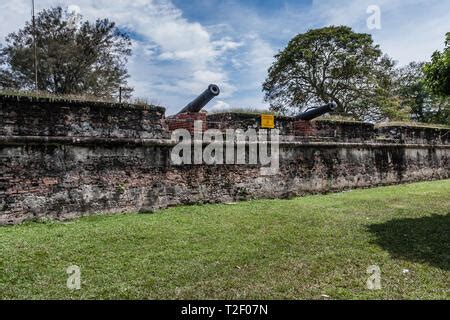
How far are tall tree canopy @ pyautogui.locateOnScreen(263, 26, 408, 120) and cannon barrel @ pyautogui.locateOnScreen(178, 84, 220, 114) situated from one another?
15501 mm

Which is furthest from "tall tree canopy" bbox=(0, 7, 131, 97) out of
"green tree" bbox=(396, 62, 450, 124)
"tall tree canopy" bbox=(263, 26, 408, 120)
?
"green tree" bbox=(396, 62, 450, 124)

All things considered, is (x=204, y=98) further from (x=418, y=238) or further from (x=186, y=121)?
(x=418, y=238)

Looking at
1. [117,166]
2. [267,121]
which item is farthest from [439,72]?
[117,166]

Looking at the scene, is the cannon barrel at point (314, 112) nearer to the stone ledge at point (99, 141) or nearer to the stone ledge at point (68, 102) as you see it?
the stone ledge at point (99, 141)

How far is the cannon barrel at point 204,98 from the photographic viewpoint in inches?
286

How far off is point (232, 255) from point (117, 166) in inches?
130

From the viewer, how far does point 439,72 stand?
5.40m

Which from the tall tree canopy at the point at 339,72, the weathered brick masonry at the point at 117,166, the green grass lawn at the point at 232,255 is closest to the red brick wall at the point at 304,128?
the weathered brick masonry at the point at 117,166

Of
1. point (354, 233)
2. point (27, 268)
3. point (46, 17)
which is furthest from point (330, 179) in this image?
point (46, 17)

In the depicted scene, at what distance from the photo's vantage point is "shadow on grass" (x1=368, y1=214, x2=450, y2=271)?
13.2ft

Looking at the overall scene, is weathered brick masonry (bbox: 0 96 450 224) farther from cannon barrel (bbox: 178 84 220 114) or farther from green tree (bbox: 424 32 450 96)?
green tree (bbox: 424 32 450 96)

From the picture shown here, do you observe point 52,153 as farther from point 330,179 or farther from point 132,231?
point 330,179

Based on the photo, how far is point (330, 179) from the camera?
9805 millimetres

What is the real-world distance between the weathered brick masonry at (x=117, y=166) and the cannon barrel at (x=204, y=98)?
18.8 inches
